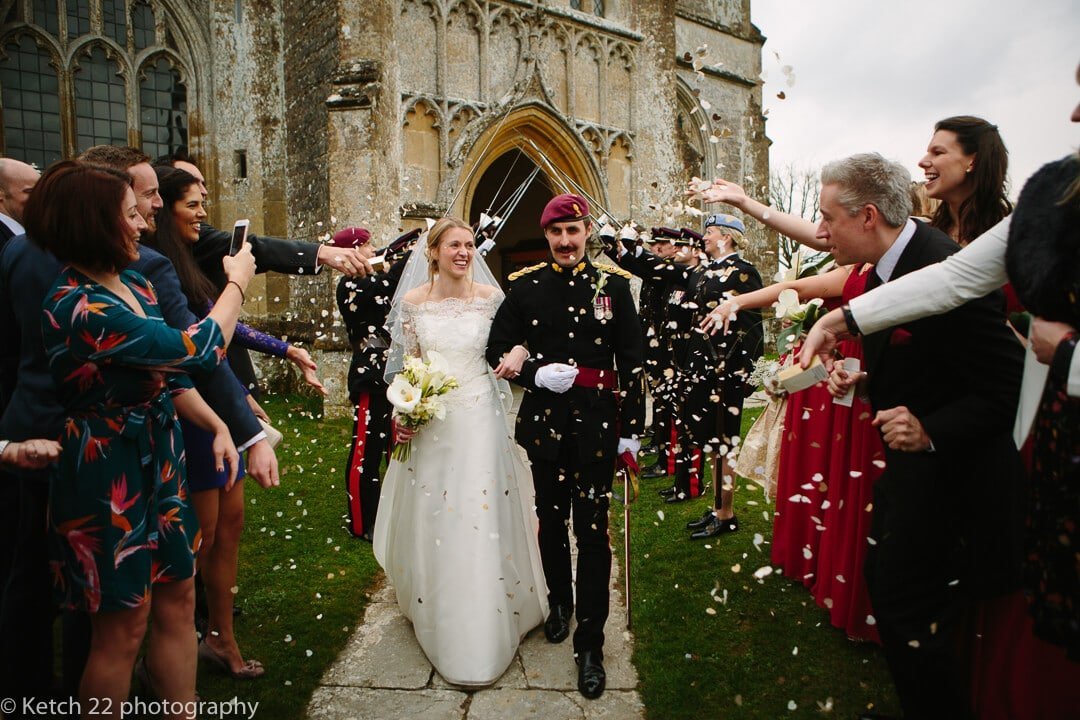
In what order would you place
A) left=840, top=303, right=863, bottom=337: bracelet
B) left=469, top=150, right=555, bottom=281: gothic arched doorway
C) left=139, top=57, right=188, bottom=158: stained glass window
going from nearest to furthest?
left=840, top=303, right=863, bottom=337: bracelet → left=139, top=57, right=188, bottom=158: stained glass window → left=469, top=150, right=555, bottom=281: gothic arched doorway

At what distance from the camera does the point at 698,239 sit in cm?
756

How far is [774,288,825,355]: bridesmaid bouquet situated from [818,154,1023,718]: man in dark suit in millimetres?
834

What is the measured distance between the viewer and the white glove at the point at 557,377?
3.74 meters

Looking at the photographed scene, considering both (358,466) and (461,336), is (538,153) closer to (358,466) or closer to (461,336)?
(358,466)

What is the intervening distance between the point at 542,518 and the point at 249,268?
200cm

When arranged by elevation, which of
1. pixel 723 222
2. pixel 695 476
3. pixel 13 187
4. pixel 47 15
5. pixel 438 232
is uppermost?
pixel 47 15

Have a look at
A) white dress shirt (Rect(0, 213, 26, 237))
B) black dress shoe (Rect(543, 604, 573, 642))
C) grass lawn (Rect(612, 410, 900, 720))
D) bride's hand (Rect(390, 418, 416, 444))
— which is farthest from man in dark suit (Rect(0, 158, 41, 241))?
grass lawn (Rect(612, 410, 900, 720))

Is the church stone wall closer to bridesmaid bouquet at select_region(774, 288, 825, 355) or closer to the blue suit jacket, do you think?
bridesmaid bouquet at select_region(774, 288, 825, 355)

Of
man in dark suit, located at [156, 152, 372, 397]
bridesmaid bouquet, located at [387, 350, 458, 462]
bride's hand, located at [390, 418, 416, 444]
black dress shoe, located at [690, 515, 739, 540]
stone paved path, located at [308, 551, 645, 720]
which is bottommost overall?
stone paved path, located at [308, 551, 645, 720]

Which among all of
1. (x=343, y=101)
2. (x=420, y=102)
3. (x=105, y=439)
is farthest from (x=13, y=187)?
(x=420, y=102)

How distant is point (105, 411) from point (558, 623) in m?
2.66

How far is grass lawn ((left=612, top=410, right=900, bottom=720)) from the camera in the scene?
3.30 metres

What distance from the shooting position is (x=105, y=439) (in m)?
2.40

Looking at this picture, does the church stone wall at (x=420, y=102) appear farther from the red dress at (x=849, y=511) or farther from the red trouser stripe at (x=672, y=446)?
the red dress at (x=849, y=511)
